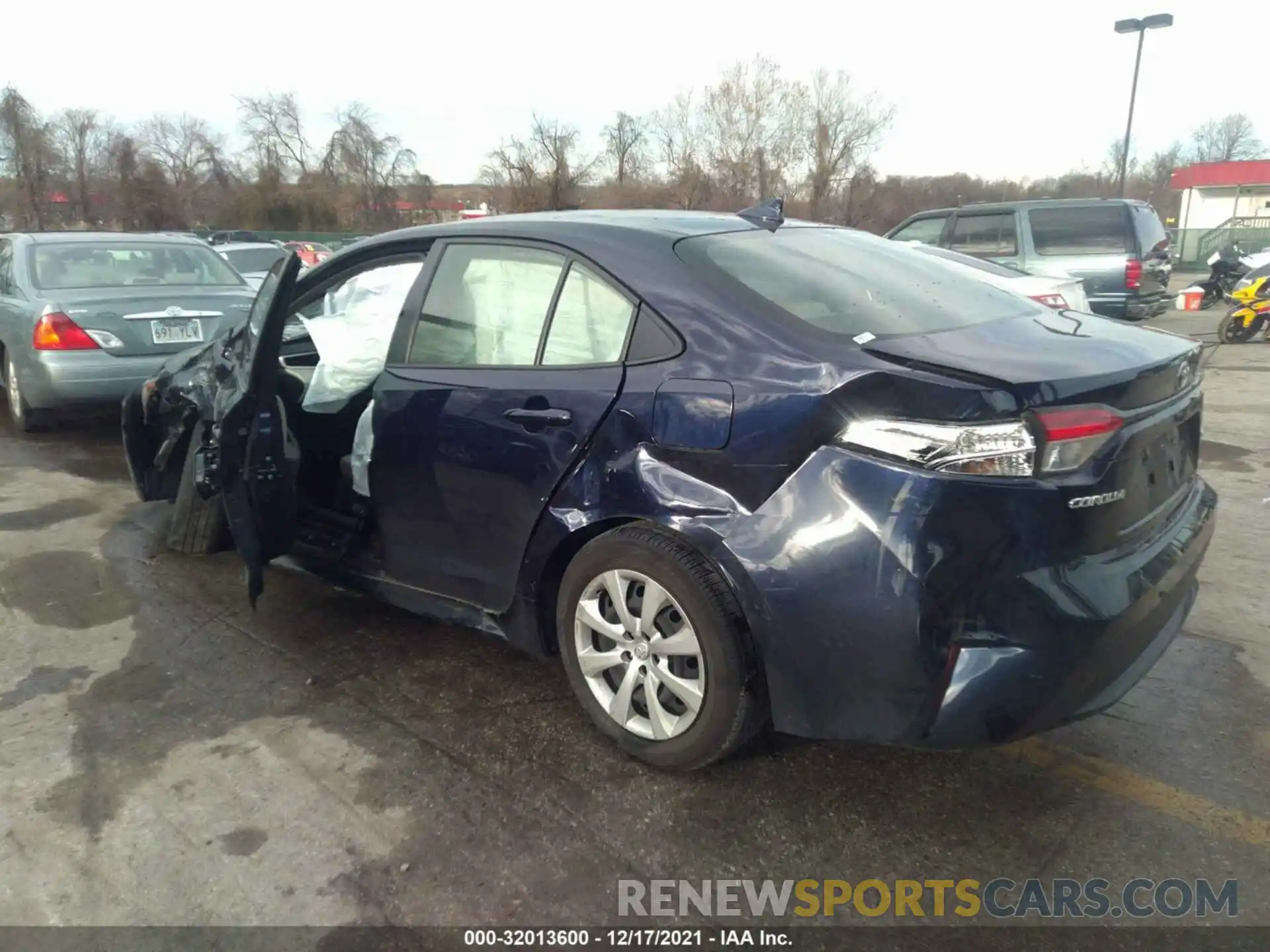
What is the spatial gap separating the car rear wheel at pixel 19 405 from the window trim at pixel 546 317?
5.08 m

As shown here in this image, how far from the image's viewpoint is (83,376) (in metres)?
6.42

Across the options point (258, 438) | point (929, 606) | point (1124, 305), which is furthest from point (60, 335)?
point (1124, 305)

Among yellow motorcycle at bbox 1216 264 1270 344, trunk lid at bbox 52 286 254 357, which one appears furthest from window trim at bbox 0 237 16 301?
yellow motorcycle at bbox 1216 264 1270 344

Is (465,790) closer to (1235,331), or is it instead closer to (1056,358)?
(1056,358)

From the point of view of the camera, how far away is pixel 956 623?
7.29ft

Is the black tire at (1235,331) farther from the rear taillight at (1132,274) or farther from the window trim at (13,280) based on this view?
the window trim at (13,280)

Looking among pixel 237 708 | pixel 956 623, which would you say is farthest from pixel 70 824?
pixel 956 623

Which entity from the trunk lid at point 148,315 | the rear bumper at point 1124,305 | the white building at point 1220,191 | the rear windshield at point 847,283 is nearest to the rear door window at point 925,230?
the rear bumper at point 1124,305

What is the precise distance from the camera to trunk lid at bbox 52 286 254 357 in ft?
21.3

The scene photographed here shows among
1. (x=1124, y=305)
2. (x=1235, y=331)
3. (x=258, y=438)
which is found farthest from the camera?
(x=1235, y=331)

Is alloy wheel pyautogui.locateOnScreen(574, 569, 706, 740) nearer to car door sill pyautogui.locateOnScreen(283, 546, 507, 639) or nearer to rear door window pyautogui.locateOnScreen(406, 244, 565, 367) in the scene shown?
car door sill pyautogui.locateOnScreen(283, 546, 507, 639)

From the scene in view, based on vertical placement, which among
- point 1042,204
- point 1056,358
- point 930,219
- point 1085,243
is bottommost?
point 1056,358

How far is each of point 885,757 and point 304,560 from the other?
2.37 meters

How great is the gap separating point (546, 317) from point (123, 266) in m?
5.67
